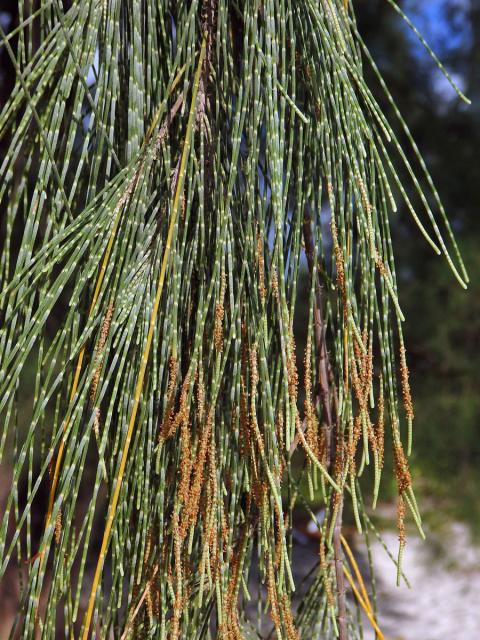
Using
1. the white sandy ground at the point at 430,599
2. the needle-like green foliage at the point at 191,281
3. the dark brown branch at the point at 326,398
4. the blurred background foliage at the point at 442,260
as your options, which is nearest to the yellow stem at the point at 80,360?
the needle-like green foliage at the point at 191,281

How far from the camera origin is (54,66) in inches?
26.0

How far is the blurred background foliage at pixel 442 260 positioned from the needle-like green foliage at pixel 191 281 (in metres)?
1.59

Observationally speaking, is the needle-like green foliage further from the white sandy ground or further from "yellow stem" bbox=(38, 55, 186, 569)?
the white sandy ground

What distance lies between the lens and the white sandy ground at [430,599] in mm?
3270

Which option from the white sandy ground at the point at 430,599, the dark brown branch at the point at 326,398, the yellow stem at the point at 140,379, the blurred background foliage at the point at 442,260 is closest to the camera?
the yellow stem at the point at 140,379

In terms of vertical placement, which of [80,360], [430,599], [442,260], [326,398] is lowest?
[430,599]

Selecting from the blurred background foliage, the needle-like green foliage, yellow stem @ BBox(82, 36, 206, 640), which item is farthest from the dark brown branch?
the blurred background foliage

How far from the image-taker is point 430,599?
368 cm

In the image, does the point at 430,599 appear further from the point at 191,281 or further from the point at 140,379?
the point at 140,379

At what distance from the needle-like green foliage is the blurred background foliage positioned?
1.59 m

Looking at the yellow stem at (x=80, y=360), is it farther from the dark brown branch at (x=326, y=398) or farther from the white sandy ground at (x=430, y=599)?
the white sandy ground at (x=430, y=599)

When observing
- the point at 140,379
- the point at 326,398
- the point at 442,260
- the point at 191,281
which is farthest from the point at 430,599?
the point at 140,379

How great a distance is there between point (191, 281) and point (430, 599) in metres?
3.38

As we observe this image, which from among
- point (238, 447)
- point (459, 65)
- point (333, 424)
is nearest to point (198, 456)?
point (238, 447)
